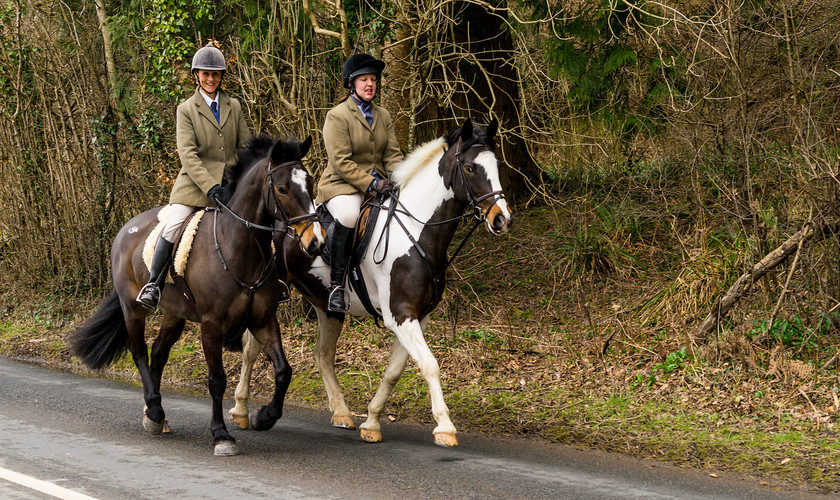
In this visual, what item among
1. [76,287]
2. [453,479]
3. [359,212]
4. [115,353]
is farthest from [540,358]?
[76,287]

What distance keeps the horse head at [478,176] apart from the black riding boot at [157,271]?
2.55 meters

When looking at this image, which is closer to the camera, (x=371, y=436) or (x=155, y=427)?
(x=371, y=436)

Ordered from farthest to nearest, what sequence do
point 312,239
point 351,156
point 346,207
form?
point 351,156 < point 346,207 < point 312,239

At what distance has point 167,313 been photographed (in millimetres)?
8195

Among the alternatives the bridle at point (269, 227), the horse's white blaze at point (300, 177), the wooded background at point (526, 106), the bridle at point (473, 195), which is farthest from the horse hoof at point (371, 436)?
the wooded background at point (526, 106)

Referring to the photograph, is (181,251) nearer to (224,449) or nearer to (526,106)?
(224,449)

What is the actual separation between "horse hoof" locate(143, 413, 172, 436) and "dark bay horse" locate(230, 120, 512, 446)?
70.3 inches

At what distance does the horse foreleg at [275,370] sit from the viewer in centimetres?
728

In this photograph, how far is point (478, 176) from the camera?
698 cm

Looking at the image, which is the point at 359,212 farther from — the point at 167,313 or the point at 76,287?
the point at 76,287

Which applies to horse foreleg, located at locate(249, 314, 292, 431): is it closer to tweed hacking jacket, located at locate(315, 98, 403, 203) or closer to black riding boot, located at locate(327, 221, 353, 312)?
black riding boot, located at locate(327, 221, 353, 312)

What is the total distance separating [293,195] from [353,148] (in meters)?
1.39

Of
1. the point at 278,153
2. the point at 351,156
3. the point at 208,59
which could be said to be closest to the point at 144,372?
the point at 278,153

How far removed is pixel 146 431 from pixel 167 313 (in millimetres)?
1077
